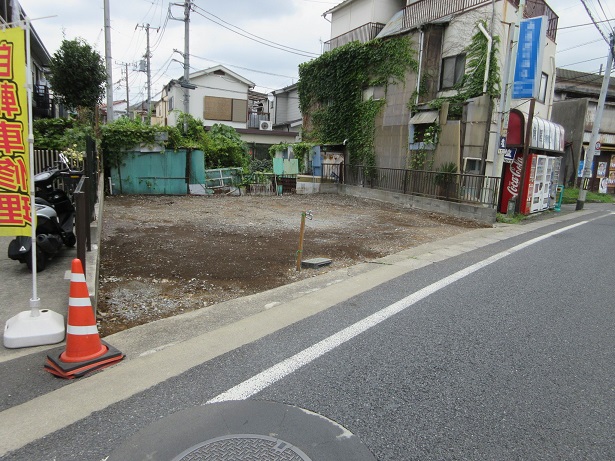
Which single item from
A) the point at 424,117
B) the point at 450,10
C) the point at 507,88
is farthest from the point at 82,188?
the point at 450,10

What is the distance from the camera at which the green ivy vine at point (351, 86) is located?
19812mm

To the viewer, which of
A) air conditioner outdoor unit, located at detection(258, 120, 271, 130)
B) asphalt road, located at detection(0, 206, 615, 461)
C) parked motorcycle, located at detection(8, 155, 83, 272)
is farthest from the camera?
air conditioner outdoor unit, located at detection(258, 120, 271, 130)

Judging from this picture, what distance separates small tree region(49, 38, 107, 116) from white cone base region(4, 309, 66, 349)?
16.0m

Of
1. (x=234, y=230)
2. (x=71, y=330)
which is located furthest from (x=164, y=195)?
(x=71, y=330)

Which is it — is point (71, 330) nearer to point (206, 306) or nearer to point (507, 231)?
point (206, 306)

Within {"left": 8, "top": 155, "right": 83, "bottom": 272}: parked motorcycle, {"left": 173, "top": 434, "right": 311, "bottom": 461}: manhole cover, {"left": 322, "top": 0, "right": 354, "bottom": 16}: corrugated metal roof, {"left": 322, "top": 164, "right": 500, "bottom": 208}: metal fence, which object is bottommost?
{"left": 173, "top": 434, "right": 311, "bottom": 461}: manhole cover

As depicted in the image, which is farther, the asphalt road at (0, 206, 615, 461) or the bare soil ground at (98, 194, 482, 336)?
the bare soil ground at (98, 194, 482, 336)

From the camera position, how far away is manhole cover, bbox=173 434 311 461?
236 centimetres

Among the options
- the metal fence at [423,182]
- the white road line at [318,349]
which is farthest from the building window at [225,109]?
the white road line at [318,349]

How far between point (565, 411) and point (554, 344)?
1.24 meters

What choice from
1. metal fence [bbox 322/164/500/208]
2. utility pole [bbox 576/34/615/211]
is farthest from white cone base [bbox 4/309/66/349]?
utility pole [bbox 576/34/615/211]

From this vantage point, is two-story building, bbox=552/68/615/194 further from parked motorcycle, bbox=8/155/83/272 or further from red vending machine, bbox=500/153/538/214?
parked motorcycle, bbox=8/155/83/272

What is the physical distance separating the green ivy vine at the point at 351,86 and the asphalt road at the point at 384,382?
16562 mm

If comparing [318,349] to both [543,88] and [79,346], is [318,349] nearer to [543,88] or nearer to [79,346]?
[79,346]
